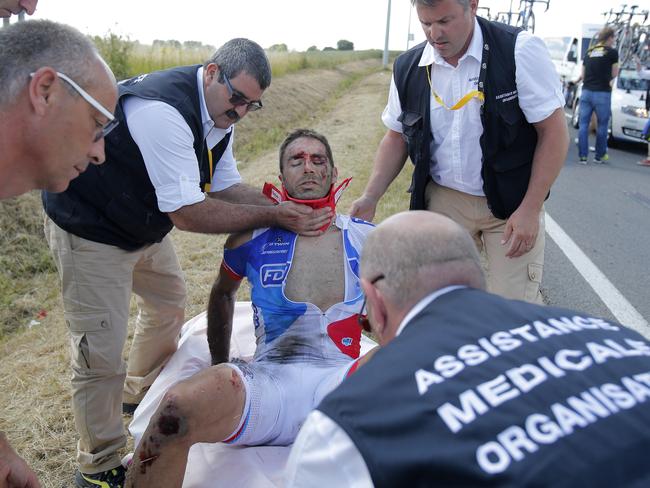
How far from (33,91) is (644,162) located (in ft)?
36.5

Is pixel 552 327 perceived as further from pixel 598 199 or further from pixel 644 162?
pixel 644 162

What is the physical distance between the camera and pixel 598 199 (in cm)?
806

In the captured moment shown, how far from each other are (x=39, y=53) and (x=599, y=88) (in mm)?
10527

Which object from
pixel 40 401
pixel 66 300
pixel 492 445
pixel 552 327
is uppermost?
pixel 552 327

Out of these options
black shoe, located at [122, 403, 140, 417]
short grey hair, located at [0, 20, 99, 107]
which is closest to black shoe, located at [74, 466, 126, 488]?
black shoe, located at [122, 403, 140, 417]

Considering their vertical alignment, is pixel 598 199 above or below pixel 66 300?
below

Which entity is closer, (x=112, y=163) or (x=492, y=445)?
(x=492, y=445)

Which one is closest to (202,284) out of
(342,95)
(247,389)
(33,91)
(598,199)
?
(247,389)

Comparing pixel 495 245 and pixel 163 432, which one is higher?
pixel 495 245

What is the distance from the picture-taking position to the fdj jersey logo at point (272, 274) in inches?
120

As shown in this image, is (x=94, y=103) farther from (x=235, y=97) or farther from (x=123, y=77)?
(x=123, y=77)

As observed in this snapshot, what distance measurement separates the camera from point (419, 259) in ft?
5.15

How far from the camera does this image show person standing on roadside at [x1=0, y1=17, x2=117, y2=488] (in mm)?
1647

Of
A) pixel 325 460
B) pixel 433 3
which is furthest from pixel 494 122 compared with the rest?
pixel 325 460
